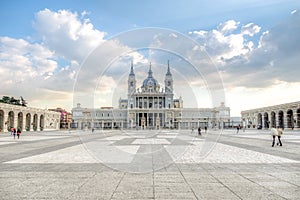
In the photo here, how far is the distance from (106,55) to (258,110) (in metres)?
83.4

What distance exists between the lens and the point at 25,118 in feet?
200

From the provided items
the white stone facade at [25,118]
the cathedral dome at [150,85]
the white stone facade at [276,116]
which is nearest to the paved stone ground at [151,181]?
the white stone facade at [276,116]

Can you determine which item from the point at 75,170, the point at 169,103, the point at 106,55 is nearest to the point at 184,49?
the point at 106,55

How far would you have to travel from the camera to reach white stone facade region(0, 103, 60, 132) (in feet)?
166

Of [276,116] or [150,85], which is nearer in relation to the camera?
[276,116]

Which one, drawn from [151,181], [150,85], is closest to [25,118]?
[150,85]

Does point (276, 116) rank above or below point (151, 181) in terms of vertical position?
above

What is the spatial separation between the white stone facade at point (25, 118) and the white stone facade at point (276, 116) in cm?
5155

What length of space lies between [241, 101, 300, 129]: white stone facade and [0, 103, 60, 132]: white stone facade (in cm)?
5155

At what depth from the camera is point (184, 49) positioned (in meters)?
8.35

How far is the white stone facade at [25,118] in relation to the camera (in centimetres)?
5064

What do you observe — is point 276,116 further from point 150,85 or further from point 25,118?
point 25,118

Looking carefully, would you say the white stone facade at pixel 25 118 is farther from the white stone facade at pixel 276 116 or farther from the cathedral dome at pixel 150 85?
the white stone facade at pixel 276 116

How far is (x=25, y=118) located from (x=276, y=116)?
6499 cm
